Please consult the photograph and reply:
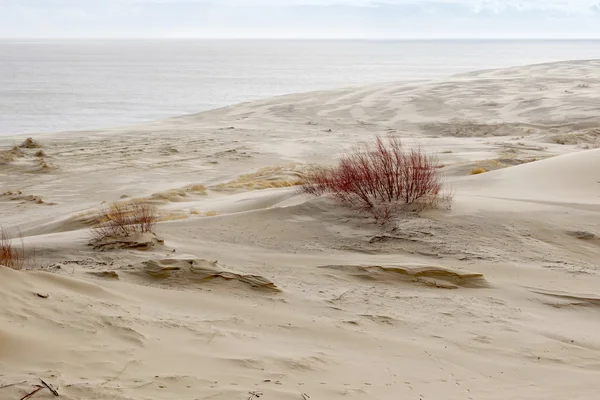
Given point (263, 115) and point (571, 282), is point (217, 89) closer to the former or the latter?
point (263, 115)

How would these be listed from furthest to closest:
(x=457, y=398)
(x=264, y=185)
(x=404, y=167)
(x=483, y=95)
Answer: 1. (x=483, y=95)
2. (x=264, y=185)
3. (x=404, y=167)
4. (x=457, y=398)

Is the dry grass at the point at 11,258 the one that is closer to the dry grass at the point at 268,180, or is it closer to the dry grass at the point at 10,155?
the dry grass at the point at 268,180

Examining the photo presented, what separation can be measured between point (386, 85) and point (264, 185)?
19.2 m

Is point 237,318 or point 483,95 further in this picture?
point 483,95

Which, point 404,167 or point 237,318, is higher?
point 404,167

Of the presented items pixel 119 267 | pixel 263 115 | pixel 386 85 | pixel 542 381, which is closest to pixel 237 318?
pixel 119 267

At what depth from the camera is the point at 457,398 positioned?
3.21m

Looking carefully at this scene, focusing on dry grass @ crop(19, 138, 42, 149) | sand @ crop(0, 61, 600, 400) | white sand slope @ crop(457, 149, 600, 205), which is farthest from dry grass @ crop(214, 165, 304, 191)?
dry grass @ crop(19, 138, 42, 149)

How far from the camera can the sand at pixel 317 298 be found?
3201 millimetres

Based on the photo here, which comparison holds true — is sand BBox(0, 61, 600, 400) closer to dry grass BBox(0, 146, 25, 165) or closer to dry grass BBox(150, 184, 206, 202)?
dry grass BBox(150, 184, 206, 202)

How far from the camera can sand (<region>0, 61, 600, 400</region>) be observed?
10.5ft

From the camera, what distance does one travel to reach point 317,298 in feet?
15.0

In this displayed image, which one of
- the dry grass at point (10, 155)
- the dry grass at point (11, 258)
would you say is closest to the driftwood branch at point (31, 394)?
the dry grass at point (11, 258)

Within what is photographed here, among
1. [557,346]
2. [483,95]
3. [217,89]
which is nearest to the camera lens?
[557,346]
